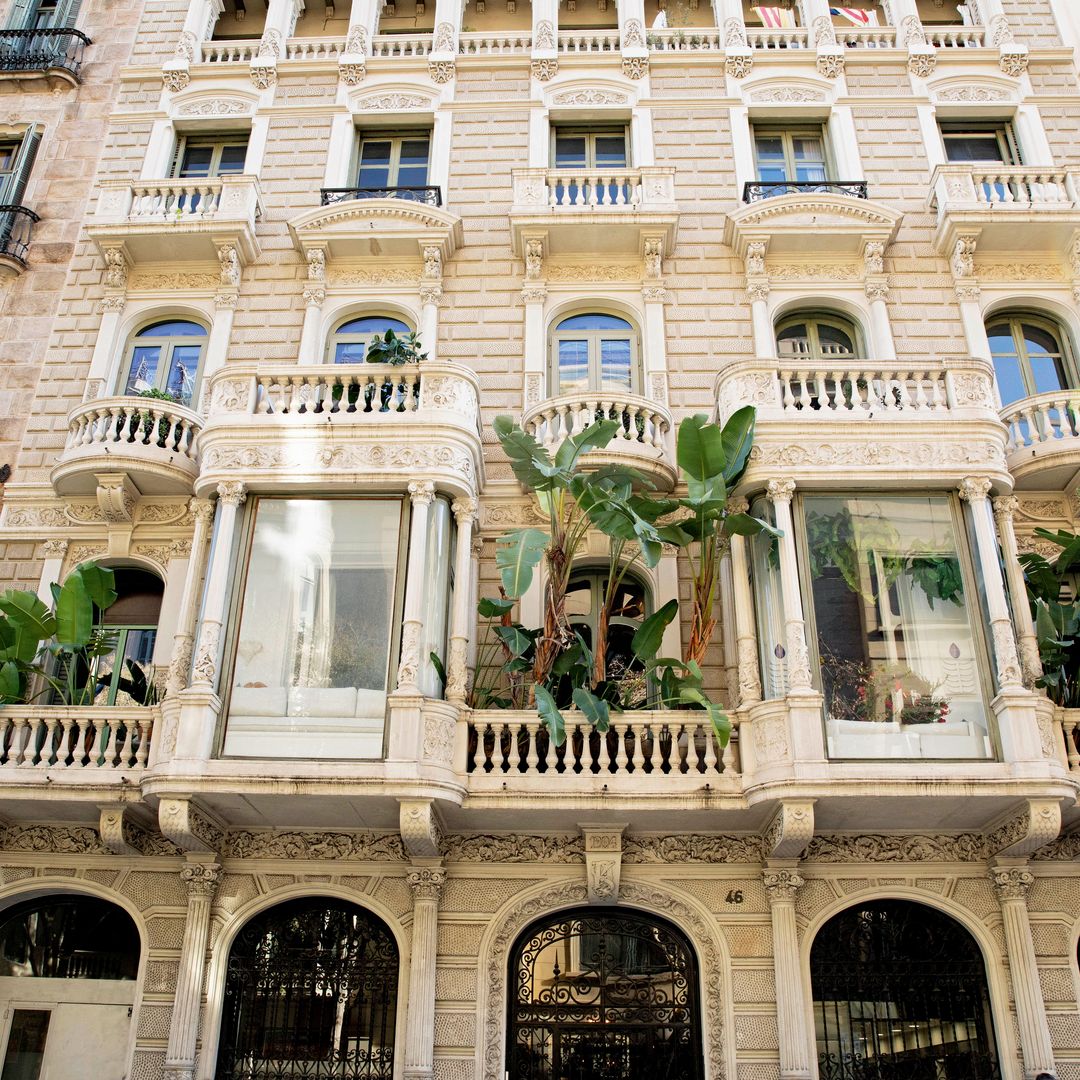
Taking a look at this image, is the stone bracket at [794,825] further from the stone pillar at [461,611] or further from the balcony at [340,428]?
the balcony at [340,428]

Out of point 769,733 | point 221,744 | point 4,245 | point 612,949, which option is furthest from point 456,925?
point 4,245

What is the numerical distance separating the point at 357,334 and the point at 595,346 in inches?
155

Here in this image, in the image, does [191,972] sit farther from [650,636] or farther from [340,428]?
[340,428]

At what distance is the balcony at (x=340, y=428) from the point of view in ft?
46.3

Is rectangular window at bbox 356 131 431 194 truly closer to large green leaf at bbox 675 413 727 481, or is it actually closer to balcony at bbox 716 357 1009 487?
balcony at bbox 716 357 1009 487

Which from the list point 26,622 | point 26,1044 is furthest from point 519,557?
point 26,1044

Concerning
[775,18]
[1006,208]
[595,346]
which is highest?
[775,18]

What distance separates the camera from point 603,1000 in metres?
13.1

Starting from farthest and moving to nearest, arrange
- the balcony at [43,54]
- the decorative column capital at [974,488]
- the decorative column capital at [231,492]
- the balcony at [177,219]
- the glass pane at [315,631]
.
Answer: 1. the balcony at [43,54]
2. the balcony at [177,219]
3. the decorative column capital at [231,492]
4. the decorative column capital at [974,488]
5. the glass pane at [315,631]

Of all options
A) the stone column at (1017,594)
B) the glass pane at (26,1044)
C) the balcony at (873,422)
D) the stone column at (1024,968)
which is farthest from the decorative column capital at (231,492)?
the stone column at (1024,968)

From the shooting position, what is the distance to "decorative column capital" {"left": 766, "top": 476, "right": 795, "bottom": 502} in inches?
539

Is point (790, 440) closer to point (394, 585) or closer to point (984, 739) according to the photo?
point (984, 739)

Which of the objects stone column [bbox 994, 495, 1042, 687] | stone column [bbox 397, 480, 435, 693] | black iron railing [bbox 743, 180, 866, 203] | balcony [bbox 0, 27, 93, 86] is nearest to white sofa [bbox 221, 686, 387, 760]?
stone column [bbox 397, 480, 435, 693]

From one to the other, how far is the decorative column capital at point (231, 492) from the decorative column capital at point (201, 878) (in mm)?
4464
